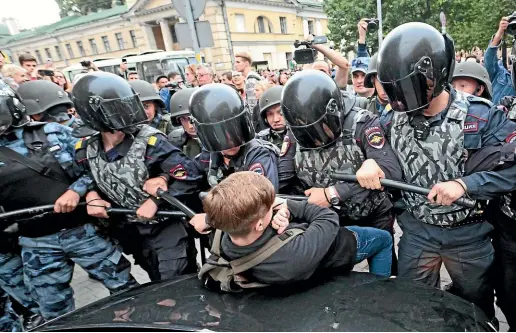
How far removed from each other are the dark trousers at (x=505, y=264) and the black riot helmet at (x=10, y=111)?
10.5ft

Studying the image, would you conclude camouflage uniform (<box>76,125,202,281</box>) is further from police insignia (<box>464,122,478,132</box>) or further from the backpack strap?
police insignia (<box>464,122,478,132</box>)

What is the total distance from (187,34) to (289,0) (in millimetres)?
37958

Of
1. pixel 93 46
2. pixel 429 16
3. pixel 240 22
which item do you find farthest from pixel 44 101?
pixel 93 46

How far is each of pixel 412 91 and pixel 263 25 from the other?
37.7m

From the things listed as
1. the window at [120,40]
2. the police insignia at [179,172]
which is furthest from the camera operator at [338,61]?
the window at [120,40]

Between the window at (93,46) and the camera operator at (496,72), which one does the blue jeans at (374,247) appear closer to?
the camera operator at (496,72)

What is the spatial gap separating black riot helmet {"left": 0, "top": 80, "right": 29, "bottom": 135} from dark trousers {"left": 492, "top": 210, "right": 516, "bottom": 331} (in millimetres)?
3199

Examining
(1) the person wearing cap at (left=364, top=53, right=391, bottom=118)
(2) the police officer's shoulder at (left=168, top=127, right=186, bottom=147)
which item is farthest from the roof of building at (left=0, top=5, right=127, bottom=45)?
(1) the person wearing cap at (left=364, top=53, right=391, bottom=118)

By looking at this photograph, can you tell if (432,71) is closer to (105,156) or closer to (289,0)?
(105,156)

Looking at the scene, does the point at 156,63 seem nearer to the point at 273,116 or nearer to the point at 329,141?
the point at 273,116

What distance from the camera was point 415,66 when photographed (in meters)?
1.76

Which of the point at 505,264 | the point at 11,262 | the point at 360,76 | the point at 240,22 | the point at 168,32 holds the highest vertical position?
the point at 168,32

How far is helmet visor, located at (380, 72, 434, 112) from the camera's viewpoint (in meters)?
1.77

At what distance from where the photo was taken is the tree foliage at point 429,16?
17.4 metres
